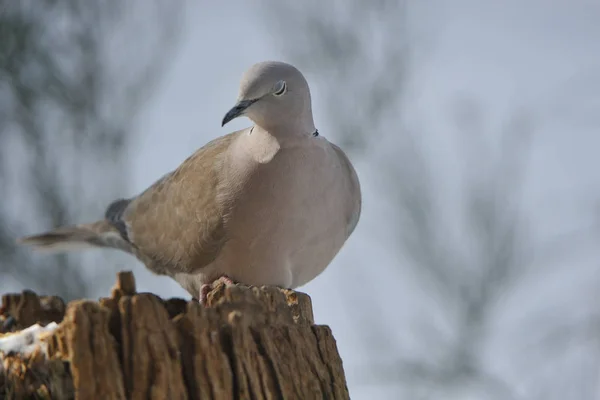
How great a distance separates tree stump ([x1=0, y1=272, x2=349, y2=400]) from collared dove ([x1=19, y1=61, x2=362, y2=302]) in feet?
4.01

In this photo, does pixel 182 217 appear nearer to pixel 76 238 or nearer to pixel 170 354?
pixel 76 238

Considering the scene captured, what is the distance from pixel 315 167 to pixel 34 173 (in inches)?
195

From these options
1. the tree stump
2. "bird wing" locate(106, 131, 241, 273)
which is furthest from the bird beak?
the tree stump

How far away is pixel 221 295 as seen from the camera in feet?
6.95

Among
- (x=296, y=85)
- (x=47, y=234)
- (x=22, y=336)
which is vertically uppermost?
(x=47, y=234)

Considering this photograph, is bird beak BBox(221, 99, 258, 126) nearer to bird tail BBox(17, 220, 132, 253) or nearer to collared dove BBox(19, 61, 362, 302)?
collared dove BBox(19, 61, 362, 302)

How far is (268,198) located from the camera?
136 inches

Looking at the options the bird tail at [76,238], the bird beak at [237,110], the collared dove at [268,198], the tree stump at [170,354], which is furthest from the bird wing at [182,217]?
the tree stump at [170,354]

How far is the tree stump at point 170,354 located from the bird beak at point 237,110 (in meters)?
1.21

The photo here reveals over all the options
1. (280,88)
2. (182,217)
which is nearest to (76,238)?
(182,217)

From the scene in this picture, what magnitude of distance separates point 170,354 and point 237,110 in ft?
4.98

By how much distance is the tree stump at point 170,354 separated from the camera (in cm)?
186

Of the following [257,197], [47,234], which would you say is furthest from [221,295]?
[47,234]

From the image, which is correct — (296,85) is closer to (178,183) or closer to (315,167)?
(315,167)
